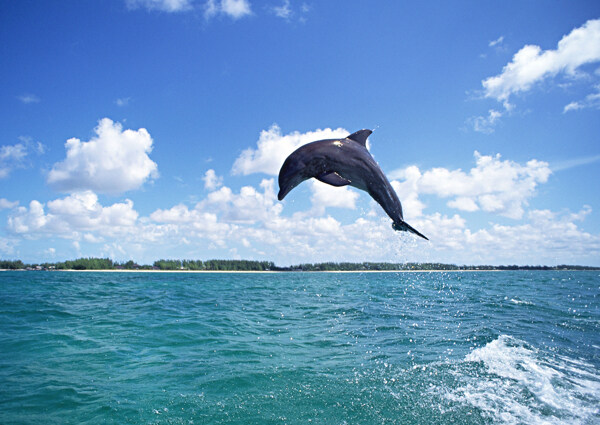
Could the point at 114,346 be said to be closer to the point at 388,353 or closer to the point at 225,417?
the point at 225,417

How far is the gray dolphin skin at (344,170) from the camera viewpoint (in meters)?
4.75

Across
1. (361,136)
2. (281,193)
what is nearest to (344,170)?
(361,136)

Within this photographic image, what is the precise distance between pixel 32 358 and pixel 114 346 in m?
2.38

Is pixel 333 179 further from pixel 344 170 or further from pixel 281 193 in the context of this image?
pixel 281 193

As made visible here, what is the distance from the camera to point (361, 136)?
211 inches

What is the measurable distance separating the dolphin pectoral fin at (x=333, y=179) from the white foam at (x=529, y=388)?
20.7 ft

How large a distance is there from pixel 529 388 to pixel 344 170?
26.9 ft

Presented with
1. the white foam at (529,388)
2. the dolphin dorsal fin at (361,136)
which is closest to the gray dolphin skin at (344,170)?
the dolphin dorsal fin at (361,136)

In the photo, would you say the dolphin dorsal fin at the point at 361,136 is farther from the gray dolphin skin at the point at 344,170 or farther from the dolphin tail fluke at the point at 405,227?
the dolphin tail fluke at the point at 405,227

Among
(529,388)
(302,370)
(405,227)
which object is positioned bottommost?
(529,388)

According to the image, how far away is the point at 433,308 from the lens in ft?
68.6

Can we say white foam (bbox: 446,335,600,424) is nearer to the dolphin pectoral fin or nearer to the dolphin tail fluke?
the dolphin tail fluke

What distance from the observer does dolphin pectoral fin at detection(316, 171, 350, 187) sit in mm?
4734

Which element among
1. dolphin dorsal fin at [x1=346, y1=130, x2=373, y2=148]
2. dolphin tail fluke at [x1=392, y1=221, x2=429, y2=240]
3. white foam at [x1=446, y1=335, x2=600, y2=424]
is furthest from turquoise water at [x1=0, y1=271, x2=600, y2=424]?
dolphin dorsal fin at [x1=346, y1=130, x2=373, y2=148]
